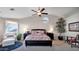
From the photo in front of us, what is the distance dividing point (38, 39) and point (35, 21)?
390 mm

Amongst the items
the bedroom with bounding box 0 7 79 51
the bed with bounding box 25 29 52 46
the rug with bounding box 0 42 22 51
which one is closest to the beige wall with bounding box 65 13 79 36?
the bedroom with bounding box 0 7 79 51

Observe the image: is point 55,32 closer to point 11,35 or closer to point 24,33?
point 24,33

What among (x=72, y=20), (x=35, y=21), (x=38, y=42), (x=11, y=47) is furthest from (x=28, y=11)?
(x=72, y=20)

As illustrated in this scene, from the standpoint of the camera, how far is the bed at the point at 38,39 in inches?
92.9

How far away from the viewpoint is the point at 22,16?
7.94ft

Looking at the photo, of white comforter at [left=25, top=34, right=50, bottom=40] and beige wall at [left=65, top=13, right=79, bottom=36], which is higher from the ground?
beige wall at [left=65, top=13, right=79, bottom=36]

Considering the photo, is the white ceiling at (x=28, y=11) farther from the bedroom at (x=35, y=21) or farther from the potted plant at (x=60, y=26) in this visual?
the potted plant at (x=60, y=26)

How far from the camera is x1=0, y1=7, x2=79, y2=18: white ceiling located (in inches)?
92.3

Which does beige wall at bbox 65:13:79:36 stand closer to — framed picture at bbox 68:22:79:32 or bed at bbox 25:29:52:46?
framed picture at bbox 68:22:79:32

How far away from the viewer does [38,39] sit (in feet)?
7.73

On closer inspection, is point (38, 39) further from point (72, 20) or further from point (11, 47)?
point (72, 20)

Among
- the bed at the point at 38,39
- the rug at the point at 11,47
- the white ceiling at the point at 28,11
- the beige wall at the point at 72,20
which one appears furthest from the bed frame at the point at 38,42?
the white ceiling at the point at 28,11
